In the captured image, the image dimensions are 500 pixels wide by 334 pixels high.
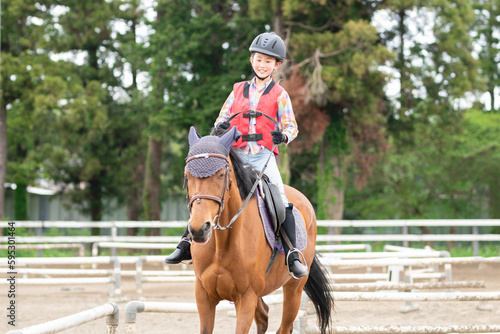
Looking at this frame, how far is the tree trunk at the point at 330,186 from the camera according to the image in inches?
795

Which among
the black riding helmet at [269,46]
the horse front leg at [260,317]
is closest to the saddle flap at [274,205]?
the horse front leg at [260,317]

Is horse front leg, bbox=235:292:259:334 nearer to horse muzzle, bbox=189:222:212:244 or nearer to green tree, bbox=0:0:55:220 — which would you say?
horse muzzle, bbox=189:222:212:244

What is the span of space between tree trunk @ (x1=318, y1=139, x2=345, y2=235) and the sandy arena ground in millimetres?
8164

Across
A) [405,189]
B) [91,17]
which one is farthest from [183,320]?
[91,17]

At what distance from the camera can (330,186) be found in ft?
66.5

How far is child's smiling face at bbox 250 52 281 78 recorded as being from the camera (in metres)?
4.61

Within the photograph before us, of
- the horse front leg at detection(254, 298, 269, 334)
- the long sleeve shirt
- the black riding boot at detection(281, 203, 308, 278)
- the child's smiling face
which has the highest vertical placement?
the child's smiling face

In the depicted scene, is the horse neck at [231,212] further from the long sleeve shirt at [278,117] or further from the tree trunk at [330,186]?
the tree trunk at [330,186]

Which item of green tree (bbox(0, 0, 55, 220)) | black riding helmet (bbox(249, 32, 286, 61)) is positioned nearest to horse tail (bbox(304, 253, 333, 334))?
black riding helmet (bbox(249, 32, 286, 61))

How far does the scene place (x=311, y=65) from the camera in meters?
18.4

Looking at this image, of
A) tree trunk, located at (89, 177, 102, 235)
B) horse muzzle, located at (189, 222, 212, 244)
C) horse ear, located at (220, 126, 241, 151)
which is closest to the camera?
horse muzzle, located at (189, 222, 212, 244)

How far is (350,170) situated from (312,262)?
19.3 meters

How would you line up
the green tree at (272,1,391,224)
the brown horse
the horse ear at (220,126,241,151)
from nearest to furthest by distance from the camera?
the brown horse < the horse ear at (220,126,241,151) < the green tree at (272,1,391,224)

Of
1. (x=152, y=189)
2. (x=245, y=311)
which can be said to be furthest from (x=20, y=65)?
(x=245, y=311)
